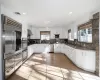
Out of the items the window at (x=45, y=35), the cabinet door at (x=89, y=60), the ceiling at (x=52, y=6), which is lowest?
the cabinet door at (x=89, y=60)

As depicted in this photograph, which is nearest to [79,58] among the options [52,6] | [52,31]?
[52,6]

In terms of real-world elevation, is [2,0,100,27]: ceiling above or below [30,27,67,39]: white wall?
above

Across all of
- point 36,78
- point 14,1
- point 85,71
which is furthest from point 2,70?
point 85,71

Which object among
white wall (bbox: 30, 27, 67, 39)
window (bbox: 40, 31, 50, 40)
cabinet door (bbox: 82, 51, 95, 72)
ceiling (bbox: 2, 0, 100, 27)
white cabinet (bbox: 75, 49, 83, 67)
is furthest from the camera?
window (bbox: 40, 31, 50, 40)

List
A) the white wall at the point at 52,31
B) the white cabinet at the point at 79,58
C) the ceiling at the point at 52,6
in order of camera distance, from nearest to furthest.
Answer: the ceiling at the point at 52,6 < the white cabinet at the point at 79,58 < the white wall at the point at 52,31

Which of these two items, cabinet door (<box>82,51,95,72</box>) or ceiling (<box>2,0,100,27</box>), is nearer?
ceiling (<box>2,0,100,27</box>)

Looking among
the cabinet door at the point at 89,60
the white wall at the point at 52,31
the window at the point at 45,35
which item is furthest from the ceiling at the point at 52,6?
the window at the point at 45,35

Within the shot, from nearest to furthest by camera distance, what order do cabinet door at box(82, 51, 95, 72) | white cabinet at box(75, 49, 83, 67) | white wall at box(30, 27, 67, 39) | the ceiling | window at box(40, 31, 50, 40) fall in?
the ceiling → cabinet door at box(82, 51, 95, 72) → white cabinet at box(75, 49, 83, 67) → white wall at box(30, 27, 67, 39) → window at box(40, 31, 50, 40)

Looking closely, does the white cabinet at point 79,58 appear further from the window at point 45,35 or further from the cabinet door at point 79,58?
the window at point 45,35

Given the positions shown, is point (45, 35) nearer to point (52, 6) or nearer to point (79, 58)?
point (79, 58)

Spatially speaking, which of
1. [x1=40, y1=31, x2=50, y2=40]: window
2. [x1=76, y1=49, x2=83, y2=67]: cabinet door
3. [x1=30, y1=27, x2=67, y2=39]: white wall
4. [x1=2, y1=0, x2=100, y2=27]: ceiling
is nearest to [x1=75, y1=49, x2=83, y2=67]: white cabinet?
[x1=76, y1=49, x2=83, y2=67]: cabinet door

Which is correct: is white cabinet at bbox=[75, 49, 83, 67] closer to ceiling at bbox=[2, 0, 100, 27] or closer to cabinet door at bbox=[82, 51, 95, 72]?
cabinet door at bbox=[82, 51, 95, 72]

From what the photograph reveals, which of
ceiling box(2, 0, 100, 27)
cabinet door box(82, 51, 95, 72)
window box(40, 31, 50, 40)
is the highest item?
ceiling box(2, 0, 100, 27)

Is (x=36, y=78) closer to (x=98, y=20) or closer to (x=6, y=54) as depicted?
(x=6, y=54)
